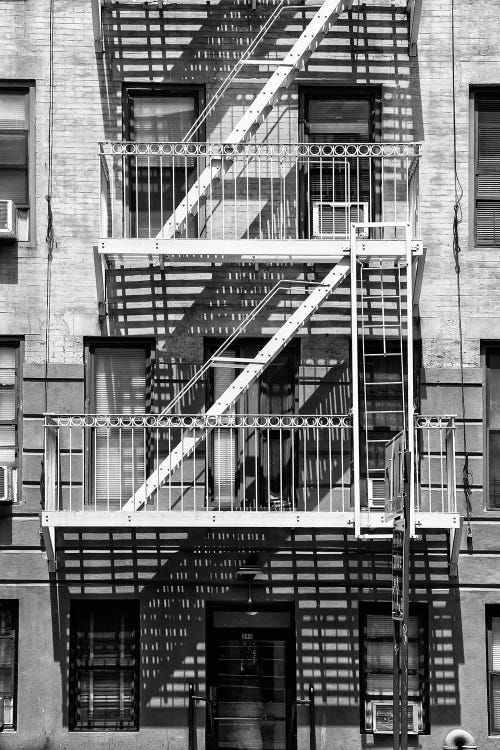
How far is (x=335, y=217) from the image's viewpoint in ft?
51.2

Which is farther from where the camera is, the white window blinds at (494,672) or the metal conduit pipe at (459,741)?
the white window blinds at (494,672)

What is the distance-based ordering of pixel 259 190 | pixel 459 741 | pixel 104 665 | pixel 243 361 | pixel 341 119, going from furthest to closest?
pixel 341 119 < pixel 259 190 < pixel 104 665 < pixel 243 361 < pixel 459 741

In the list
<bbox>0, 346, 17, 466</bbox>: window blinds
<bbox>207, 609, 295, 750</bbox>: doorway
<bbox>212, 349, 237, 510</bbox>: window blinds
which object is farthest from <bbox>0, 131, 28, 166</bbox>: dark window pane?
<bbox>207, 609, 295, 750</bbox>: doorway

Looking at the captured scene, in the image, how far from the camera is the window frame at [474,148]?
51.8 feet

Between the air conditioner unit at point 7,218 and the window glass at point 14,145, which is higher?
the window glass at point 14,145

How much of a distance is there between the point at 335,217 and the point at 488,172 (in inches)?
78.2

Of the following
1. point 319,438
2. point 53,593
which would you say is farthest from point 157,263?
point 53,593

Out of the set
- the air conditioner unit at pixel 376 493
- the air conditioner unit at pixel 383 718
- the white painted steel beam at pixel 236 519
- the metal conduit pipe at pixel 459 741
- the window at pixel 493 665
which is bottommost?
the metal conduit pipe at pixel 459 741

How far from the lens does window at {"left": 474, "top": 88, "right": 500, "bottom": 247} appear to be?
52.1 ft

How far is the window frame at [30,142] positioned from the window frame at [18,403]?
1.19 metres

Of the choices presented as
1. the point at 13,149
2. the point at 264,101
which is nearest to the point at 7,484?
the point at 13,149

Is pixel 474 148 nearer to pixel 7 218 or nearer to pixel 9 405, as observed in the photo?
pixel 7 218

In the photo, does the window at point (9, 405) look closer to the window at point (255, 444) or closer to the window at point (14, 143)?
the window at point (14, 143)

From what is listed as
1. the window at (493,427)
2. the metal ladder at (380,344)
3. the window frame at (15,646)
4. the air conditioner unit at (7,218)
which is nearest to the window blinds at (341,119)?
the metal ladder at (380,344)
